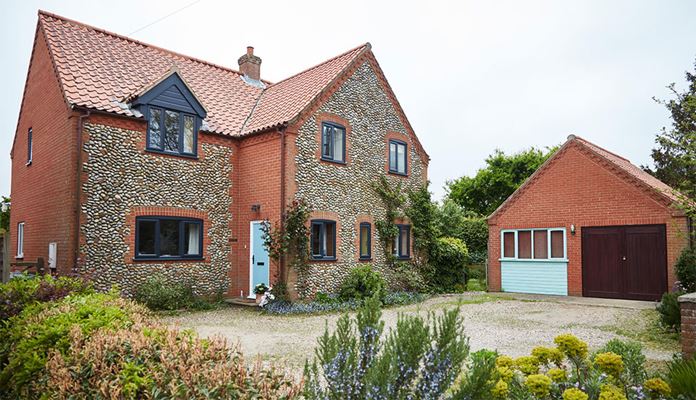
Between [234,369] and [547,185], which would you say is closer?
[234,369]

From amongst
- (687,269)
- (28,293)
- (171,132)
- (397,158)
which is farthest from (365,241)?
(28,293)

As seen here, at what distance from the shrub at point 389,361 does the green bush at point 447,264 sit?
1701 centimetres

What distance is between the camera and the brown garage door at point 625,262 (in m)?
16.4

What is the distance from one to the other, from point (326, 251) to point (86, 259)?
732 cm

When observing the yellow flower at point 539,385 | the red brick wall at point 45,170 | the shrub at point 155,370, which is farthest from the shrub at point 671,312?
the red brick wall at point 45,170

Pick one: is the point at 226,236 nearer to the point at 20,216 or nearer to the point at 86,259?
the point at 86,259

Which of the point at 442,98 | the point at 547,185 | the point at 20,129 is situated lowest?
the point at 547,185

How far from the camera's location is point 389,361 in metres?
3.34

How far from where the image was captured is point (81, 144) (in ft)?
44.1

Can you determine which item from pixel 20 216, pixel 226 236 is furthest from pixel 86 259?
pixel 20 216

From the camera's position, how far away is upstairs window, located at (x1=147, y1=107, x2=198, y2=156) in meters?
15.0

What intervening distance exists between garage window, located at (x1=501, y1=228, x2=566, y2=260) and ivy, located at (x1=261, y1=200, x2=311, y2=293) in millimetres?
9452

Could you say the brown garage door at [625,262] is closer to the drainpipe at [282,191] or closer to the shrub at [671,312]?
the shrub at [671,312]

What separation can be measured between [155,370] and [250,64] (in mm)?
19179
